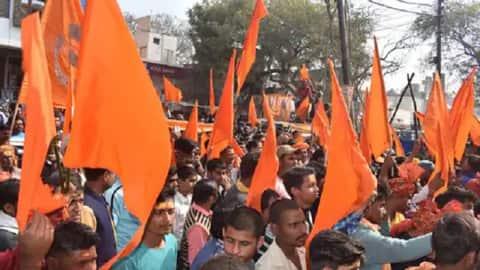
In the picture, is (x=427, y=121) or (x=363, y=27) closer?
(x=427, y=121)

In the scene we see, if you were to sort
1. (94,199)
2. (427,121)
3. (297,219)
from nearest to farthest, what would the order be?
(297,219)
(94,199)
(427,121)

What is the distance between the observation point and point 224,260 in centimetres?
243

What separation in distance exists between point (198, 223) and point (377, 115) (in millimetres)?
2799

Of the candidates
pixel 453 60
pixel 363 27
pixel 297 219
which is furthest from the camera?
pixel 453 60

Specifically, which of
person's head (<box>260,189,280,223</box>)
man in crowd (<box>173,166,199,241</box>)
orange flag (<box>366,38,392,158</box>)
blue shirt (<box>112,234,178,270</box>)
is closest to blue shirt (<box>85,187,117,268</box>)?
blue shirt (<box>112,234,178,270</box>)

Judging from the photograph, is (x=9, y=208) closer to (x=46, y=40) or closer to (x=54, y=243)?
(x=54, y=243)

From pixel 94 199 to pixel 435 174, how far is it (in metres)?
3.13

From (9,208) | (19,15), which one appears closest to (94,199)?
(9,208)

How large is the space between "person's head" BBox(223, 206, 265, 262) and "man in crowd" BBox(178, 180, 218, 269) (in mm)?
701

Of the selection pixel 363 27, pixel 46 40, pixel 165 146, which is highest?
pixel 363 27

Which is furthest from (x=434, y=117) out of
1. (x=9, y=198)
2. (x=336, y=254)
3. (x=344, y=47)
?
(x=344, y=47)

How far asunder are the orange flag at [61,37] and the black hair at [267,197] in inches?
80.9

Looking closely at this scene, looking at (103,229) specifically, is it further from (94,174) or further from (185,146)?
(185,146)

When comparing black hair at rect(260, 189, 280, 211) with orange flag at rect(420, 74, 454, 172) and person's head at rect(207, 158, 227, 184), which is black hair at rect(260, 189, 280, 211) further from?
orange flag at rect(420, 74, 454, 172)
